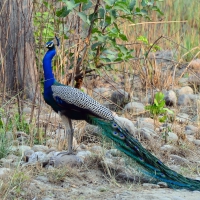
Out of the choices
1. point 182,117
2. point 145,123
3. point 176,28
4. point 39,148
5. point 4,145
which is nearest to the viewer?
point 4,145

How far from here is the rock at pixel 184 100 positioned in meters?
7.76

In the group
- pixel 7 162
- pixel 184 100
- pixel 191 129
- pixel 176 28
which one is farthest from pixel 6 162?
pixel 176 28

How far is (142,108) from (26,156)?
2.53m

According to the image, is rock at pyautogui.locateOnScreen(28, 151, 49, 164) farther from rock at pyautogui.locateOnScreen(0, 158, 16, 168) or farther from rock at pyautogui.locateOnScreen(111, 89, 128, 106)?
rock at pyautogui.locateOnScreen(111, 89, 128, 106)

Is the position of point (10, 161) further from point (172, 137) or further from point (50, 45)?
point (172, 137)

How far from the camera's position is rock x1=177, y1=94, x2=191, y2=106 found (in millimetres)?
7758

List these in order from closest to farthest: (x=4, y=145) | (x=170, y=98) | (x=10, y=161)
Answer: (x=10, y=161) → (x=4, y=145) → (x=170, y=98)

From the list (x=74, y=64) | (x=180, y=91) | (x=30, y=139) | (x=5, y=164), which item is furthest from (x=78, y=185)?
(x=180, y=91)

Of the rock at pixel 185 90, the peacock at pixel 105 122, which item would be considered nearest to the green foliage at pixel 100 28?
the peacock at pixel 105 122

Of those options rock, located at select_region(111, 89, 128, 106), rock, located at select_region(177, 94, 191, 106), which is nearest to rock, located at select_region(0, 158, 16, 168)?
rock, located at select_region(111, 89, 128, 106)

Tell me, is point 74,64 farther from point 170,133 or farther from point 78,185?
point 78,185

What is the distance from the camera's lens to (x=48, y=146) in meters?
5.50

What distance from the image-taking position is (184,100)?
7.76 metres

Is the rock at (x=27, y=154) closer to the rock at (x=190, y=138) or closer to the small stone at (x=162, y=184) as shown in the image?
the small stone at (x=162, y=184)
